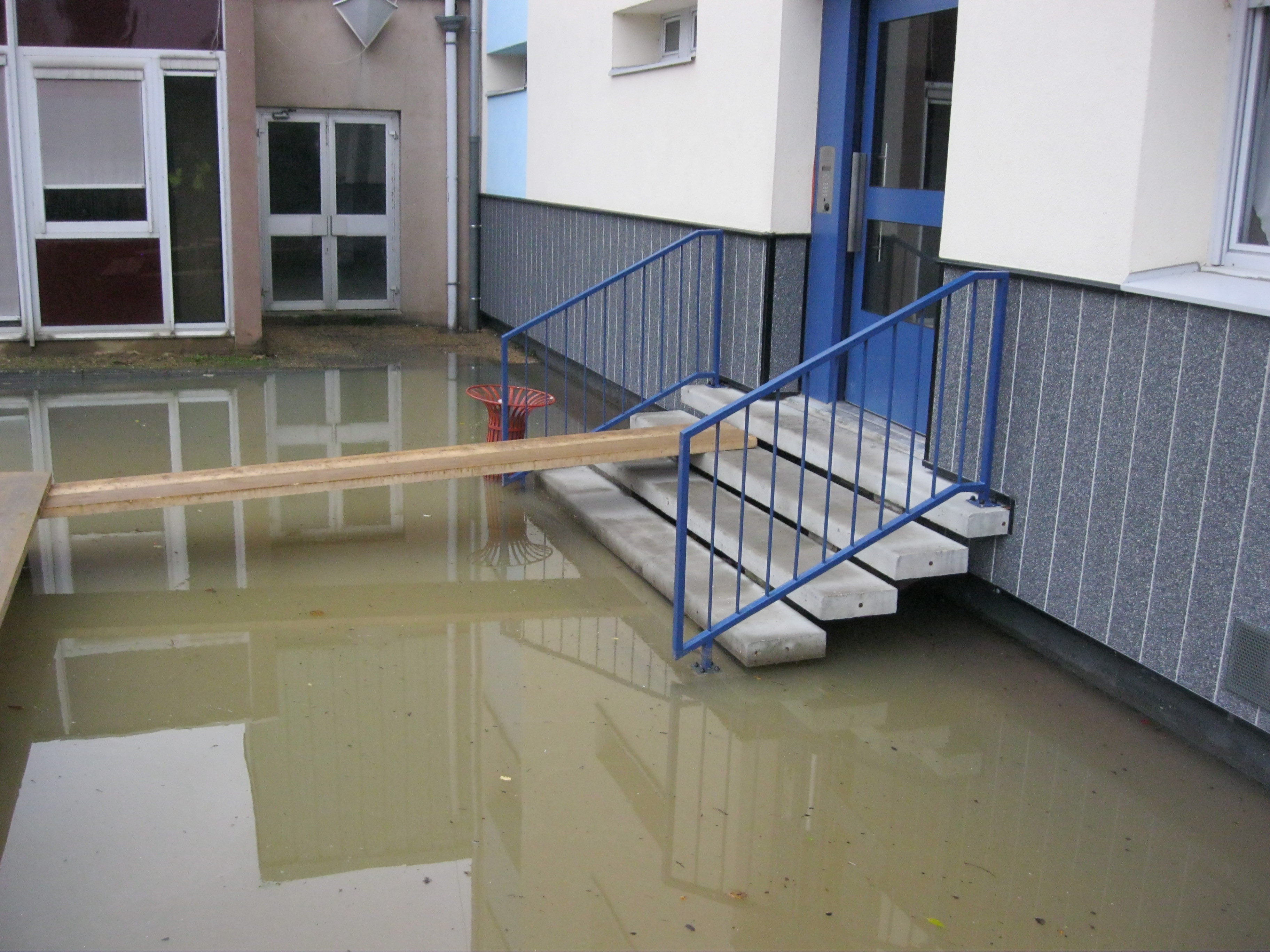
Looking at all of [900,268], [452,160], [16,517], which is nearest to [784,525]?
[900,268]

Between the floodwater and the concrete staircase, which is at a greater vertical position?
the concrete staircase

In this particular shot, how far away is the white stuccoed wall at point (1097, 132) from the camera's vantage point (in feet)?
12.8

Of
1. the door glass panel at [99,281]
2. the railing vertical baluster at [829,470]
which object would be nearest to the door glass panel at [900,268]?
the railing vertical baluster at [829,470]

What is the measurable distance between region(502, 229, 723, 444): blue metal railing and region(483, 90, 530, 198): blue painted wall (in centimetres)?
161

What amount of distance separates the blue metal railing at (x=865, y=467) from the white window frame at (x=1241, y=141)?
0.72 m

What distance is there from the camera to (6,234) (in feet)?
31.3

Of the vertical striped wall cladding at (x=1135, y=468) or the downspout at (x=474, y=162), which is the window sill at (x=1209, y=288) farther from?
Result: the downspout at (x=474, y=162)

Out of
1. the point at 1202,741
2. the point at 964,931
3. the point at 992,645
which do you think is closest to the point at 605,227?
the point at 992,645

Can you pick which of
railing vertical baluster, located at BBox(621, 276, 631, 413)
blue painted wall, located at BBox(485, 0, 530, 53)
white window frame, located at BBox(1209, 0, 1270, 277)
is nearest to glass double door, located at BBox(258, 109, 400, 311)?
blue painted wall, located at BBox(485, 0, 530, 53)

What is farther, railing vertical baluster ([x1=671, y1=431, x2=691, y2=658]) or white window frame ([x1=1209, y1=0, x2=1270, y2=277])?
railing vertical baluster ([x1=671, y1=431, x2=691, y2=658])

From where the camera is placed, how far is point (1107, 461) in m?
4.11

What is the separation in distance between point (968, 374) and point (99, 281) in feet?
24.7

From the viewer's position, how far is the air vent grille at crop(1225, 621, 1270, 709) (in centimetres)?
356

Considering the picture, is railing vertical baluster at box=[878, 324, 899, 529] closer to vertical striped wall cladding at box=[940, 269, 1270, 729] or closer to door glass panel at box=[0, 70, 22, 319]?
vertical striped wall cladding at box=[940, 269, 1270, 729]
